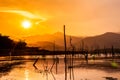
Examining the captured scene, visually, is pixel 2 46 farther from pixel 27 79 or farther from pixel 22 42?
pixel 27 79

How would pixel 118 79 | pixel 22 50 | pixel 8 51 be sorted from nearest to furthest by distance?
pixel 118 79 → pixel 8 51 → pixel 22 50

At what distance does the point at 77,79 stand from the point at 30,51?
519ft

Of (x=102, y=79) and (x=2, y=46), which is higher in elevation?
(x=2, y=46)

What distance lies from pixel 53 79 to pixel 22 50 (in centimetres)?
14914

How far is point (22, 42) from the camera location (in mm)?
189125

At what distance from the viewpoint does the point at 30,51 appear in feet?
632

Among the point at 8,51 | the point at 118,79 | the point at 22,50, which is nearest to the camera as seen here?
the point at 118,79

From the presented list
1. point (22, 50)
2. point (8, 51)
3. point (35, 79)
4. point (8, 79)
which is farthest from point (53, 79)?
point (22, 50)

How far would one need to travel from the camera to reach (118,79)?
34781 millimetres

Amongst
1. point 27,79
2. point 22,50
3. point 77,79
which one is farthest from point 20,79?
point 22,50

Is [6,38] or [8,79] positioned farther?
[6,38]

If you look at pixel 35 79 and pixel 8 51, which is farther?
pixel 8 51

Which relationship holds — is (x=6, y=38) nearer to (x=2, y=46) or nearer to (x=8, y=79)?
(x=2, y=46)

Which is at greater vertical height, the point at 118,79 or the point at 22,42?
the point at 22,42
